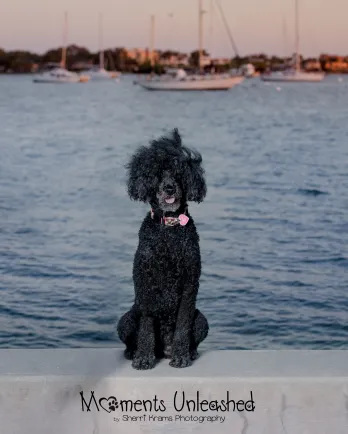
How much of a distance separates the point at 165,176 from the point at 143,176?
0.19 feet

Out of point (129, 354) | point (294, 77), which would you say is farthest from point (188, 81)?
point (129, 354)

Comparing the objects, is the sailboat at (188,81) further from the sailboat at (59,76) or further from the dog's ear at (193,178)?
the dog's ear at (193,178)

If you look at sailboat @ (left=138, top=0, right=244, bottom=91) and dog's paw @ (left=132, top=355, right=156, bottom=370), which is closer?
dog's paw @ (left=132, top=355, right=156, bottom=370)

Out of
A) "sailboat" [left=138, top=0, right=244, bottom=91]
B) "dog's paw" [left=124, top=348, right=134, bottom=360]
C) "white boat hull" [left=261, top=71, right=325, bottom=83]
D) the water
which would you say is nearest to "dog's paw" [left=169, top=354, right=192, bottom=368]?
"dog's paw" [left=124, top=348, right=134, bottom=360]

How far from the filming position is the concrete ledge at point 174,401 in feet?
8.72

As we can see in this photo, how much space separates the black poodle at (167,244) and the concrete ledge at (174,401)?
100 mm

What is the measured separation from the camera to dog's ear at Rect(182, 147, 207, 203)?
2715mm

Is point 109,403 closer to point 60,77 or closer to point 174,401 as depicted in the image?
point 174,401

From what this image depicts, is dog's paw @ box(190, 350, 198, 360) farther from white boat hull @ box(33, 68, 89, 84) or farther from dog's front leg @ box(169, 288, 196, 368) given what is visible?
white boat hull @ box(33, 68, 89, 84)

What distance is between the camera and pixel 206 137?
1645cm

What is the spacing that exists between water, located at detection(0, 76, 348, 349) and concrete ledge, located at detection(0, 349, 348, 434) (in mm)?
2736

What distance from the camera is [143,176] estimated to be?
2709mm

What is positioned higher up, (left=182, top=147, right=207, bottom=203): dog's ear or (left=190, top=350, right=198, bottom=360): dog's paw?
(left=182, top=147, right=207, bottom=203): dog's ear

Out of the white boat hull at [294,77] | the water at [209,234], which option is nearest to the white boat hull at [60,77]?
the white boat hull at [294,77]
